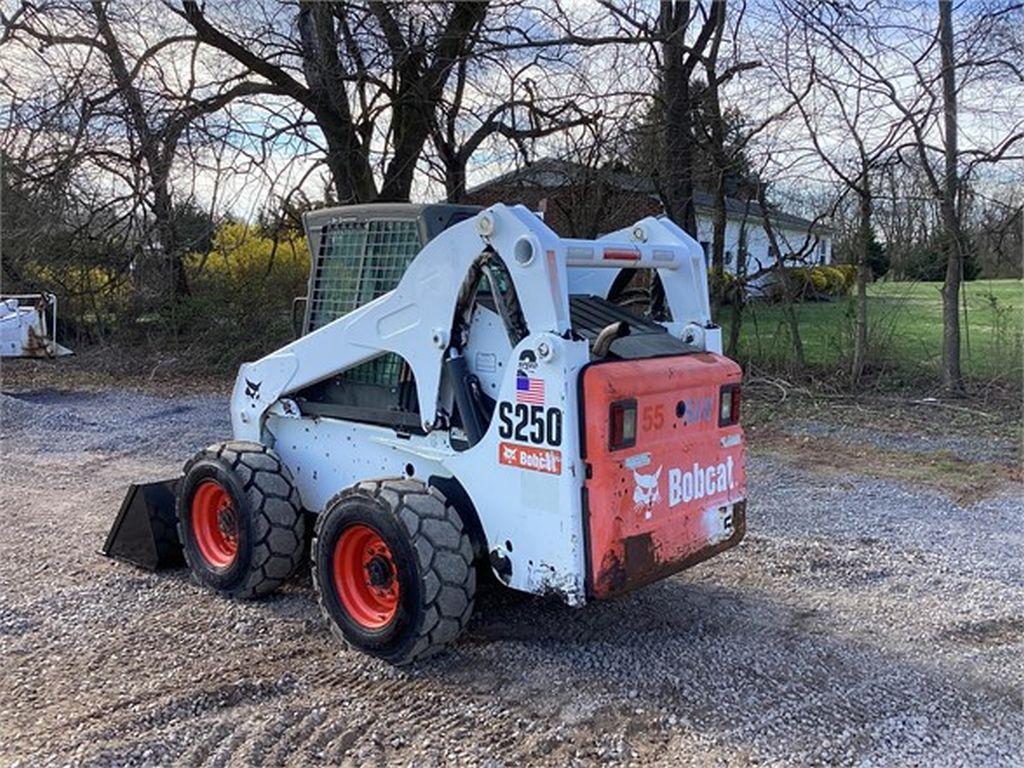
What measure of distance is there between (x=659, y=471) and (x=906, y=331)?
8486mm

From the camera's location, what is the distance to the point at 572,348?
134 inches

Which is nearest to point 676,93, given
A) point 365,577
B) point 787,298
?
point 787,298

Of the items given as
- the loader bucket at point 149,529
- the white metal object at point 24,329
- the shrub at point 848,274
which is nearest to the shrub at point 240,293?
the white metal object at point 24,329

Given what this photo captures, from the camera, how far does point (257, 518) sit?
14.2 feet

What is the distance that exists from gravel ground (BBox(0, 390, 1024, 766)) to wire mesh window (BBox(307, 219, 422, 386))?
1.24 meters

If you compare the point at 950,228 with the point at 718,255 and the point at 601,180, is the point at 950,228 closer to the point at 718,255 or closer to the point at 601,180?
the point at 718,255

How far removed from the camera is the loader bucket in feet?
16.3

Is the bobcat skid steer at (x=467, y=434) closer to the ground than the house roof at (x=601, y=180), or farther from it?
closer to the ground

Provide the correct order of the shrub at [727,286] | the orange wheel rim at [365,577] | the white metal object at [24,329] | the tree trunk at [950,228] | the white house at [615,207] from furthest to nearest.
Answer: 1. the white metal object at [24,329]
2. the shrub at [727,286]
3. the white house at [615,207]
4. the tree trunk at [950,228]
5. the orange wheel rim at [365,577]

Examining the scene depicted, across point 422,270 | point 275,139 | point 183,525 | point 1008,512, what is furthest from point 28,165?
point 1008,512

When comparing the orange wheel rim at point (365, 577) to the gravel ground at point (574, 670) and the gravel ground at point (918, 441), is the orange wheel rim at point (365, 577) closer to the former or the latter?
the gravel ground at point (574, 670)

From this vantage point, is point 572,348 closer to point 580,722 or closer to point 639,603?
point 580,722

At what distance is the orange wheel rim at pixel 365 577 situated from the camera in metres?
3.78

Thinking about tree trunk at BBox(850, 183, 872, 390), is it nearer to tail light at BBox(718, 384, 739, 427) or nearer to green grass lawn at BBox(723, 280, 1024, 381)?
green grass lawn at BBox(723, 280, 1024, 381)
